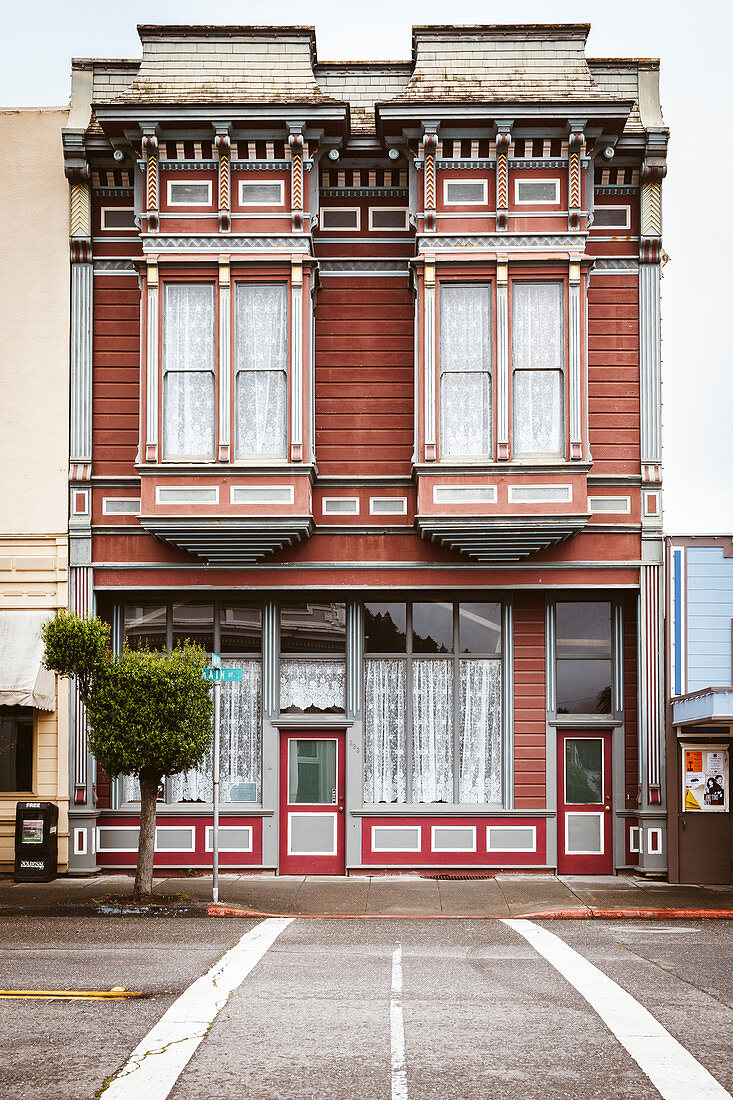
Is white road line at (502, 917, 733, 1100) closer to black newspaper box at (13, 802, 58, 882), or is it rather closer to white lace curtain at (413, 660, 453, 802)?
white lace curtain at (413, 660, 453, 802)

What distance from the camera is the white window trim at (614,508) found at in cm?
1806

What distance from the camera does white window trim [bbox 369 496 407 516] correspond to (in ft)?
59.4

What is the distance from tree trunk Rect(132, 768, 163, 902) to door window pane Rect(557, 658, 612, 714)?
6.25 metres

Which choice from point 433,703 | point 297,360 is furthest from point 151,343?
point 433,703

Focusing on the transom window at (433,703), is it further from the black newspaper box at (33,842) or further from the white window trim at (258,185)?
the white window trim at (258,185)

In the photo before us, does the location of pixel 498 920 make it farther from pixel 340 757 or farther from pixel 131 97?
pixel 131 97

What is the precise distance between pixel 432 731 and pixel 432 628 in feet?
4.96

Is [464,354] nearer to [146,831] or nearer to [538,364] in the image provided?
[538,364]

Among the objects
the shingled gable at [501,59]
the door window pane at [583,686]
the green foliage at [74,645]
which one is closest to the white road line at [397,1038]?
the green foliage at [74,645]

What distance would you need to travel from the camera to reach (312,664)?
720 inches

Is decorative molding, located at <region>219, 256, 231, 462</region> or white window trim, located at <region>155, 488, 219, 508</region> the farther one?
decorative molding, located at <region>219, 256, 231, 462</region>

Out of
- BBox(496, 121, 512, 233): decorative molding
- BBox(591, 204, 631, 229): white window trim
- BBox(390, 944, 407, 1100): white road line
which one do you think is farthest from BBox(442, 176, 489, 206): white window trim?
BBox(390, 944, 407, 1100): white road line

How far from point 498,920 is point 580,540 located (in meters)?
5.95

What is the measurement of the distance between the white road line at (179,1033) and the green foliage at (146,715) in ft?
11.6
